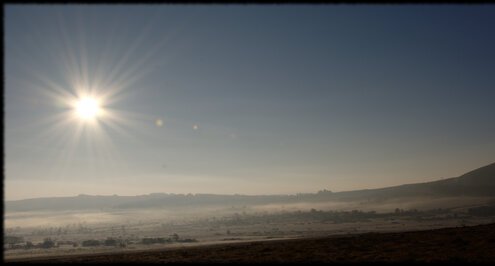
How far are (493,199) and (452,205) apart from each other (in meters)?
16.2

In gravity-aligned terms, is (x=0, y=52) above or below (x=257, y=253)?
above

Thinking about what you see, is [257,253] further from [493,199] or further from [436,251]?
[493,199]

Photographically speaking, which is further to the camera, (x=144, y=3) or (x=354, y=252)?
(x=354, y=252)

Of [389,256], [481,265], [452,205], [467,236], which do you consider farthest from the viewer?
[452,205]

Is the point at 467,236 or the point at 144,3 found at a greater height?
the point at 144,3

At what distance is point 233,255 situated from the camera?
1934cm

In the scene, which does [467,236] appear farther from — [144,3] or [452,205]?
[452,205]

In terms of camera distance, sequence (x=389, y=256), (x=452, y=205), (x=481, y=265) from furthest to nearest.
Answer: (x=452, y=205), (x=389, y=256), (x=481, y=265)

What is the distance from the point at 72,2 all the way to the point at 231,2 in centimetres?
132

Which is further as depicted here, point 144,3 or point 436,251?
point 436,251

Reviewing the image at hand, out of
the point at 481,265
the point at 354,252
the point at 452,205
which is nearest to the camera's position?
the point at 481,265

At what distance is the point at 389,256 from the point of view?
1602 cm

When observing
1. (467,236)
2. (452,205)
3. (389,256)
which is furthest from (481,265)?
(452,205)

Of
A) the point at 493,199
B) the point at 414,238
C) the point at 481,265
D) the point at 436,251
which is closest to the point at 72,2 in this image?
the point at 481,265
